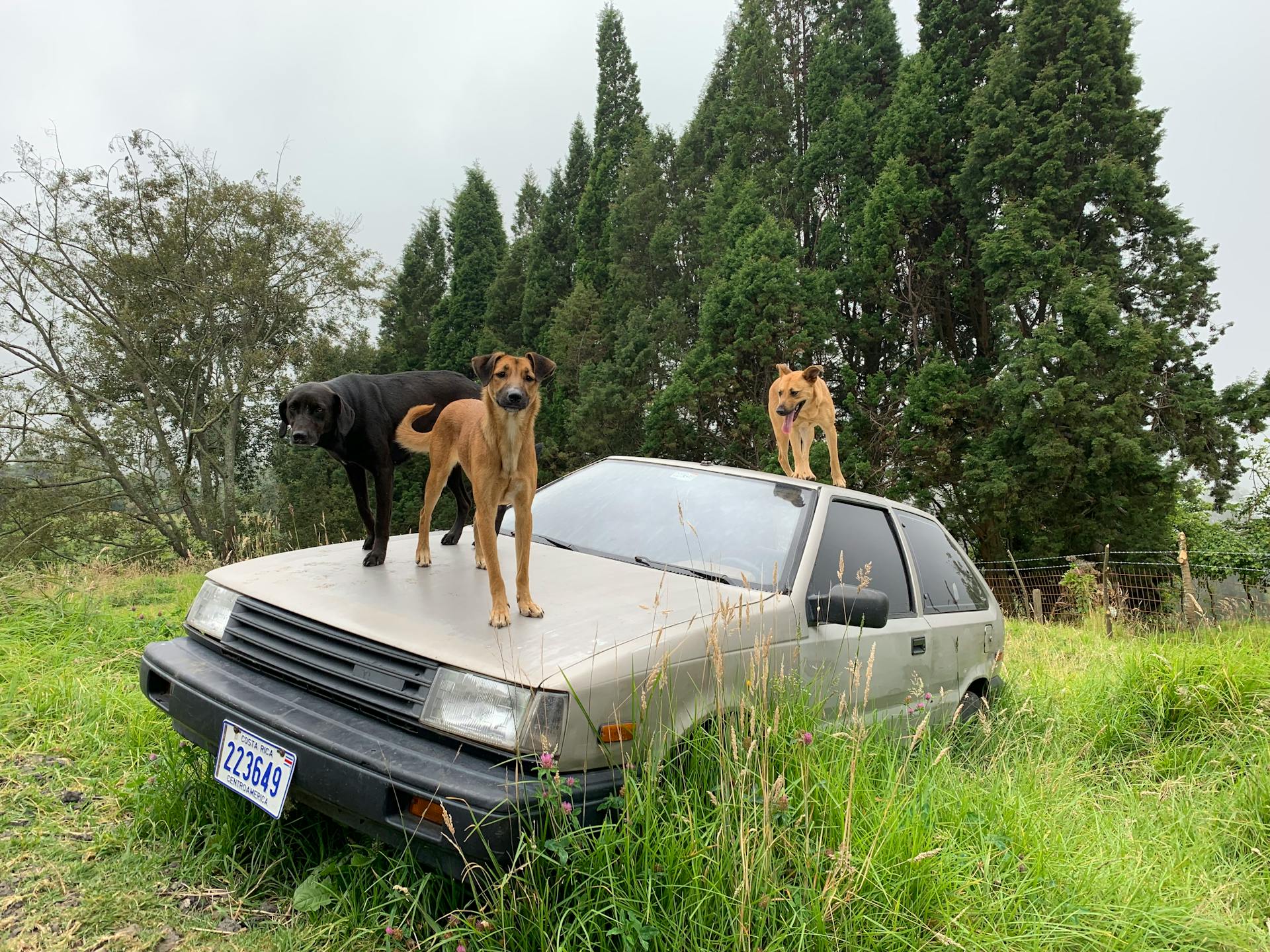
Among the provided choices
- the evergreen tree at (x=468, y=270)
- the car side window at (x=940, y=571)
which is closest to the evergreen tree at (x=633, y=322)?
the evergreen tree at (x=468, y=270)

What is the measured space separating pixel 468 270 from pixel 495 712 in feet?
98.3

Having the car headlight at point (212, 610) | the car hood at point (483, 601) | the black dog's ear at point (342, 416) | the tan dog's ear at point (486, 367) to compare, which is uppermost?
the tan dog's ear at point (486, 367)

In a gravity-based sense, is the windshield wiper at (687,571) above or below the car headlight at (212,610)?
above

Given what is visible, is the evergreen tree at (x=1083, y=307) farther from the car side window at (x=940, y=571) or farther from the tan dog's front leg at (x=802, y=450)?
the car side window at (x=940, y=571)

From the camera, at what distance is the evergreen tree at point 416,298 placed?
3112cm

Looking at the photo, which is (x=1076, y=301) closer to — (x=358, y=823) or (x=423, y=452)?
(x=423, y=452)

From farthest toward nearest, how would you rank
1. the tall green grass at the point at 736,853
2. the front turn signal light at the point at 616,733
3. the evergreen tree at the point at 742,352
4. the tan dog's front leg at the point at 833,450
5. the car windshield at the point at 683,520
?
the evergreen tree at the point at 742,352
the tan dog's front leg at the point at 833,450
the car windshield at the point at 683,520
the front turn signal light at the point at 616,733
the tall green grass at the point at 736,853

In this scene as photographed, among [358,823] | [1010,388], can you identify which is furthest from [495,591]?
[1010,388]

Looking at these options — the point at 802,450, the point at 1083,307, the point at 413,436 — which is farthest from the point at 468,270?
the point at 413,436

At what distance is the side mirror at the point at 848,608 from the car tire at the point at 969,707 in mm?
1556

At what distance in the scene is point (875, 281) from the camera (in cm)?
1852

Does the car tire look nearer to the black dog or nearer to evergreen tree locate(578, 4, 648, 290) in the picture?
the black dog

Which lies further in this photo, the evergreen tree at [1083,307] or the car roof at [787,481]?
the evergreen tree at [1083,307]

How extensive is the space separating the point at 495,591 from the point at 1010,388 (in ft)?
49.9
